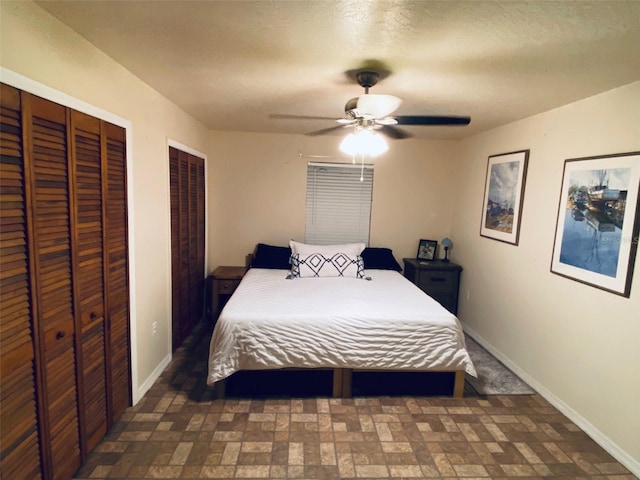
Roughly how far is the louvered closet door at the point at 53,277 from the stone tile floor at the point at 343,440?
1.24 ft

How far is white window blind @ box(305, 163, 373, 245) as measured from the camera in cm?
425

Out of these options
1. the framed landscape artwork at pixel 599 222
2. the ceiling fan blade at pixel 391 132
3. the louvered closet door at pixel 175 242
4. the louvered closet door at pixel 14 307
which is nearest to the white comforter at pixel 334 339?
the louvered closet door at pixel 175 242

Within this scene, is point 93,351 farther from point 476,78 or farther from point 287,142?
point 287,142

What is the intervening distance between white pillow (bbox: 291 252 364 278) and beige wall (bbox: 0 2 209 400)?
1.33 metres

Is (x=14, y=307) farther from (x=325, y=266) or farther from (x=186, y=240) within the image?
(x=325, y=266)

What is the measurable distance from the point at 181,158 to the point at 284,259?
1579 millimetres

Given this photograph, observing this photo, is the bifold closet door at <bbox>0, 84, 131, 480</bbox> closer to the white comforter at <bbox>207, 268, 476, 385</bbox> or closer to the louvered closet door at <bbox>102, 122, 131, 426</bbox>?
the louvered closet door at <bbox>102, 122, 131, 426</bbox>

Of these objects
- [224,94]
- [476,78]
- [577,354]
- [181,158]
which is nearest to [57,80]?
[224,94]

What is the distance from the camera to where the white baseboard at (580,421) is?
1.98 metres

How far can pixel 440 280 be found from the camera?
402cm

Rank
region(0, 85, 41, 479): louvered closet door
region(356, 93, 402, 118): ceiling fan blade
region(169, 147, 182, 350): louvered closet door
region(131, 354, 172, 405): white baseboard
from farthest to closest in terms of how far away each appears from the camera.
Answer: region(169, 147, 182, 350): louvered closet door
region(131, 354, 172, 405): white baseboard
region(356, 93, 402, 118): ceiling fan blade
region(0, 85, 41, 479): louvered closet door

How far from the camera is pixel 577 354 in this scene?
2.39 metres

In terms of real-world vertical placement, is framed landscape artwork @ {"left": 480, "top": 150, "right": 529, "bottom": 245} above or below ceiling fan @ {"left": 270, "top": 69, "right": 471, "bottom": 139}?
below

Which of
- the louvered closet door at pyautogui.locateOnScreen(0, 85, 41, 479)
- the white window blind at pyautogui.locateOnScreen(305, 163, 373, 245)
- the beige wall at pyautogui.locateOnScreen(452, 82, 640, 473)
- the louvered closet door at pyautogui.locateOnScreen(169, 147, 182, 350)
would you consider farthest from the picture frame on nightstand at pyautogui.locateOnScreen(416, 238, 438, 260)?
the louvered closet door at pyautogui.locateOnScreen(0, 85, 41, 479)
